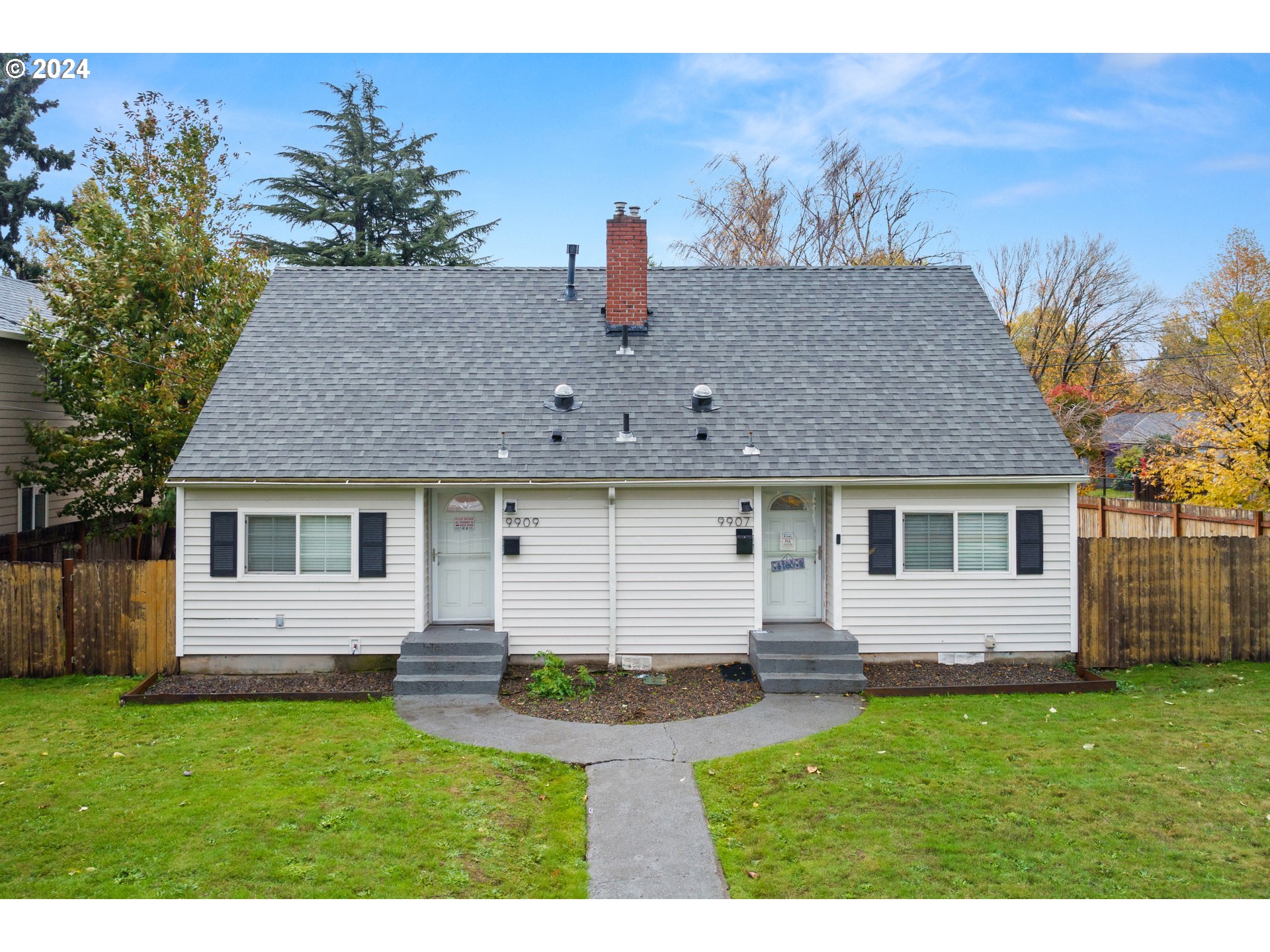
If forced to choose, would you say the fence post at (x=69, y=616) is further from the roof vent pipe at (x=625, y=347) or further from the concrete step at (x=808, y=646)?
the concrete step at (x=808, y=646)

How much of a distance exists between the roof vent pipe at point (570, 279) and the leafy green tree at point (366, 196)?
15123 mm

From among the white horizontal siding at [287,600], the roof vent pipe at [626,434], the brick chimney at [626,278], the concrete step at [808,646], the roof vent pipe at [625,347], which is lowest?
the concrete step at [808,646]

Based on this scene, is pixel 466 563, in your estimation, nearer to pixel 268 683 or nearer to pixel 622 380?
pixel 268 683

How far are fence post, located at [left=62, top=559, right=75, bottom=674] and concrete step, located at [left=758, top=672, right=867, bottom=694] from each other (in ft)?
30.4

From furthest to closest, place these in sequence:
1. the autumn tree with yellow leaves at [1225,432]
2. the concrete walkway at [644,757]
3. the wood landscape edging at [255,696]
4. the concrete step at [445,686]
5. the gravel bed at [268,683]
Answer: the autumn tree with yellow leaves at [1225,432], the gravel bed at [268,683], the concrete step at [445,686], the wood landscape edging at [255,696], the concrete walkway at [644,757]

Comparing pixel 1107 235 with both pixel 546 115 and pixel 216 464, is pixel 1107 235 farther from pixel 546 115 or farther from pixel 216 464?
pixel 216 464

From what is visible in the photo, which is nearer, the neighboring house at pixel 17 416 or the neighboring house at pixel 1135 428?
the neighboring house at pixel 17 416

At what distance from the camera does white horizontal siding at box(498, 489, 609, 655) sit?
10.5m

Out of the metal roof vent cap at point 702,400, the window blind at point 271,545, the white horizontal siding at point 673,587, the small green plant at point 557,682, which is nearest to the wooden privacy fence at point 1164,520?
the white horizontal siding at point 673,587

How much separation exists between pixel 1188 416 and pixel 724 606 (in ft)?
48.7

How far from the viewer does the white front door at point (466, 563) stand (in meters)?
11.0

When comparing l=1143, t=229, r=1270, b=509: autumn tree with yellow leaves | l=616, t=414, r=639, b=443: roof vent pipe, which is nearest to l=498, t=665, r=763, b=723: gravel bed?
l=616, t=414, r=639, b=443: roof vent pipe

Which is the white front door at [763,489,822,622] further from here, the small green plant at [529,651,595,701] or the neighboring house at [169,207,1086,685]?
the small green plant at [529,651,595,701]

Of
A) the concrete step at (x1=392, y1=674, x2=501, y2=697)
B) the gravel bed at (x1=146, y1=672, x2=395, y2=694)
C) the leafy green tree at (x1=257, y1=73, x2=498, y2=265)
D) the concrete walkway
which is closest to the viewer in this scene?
the concrete walkway
